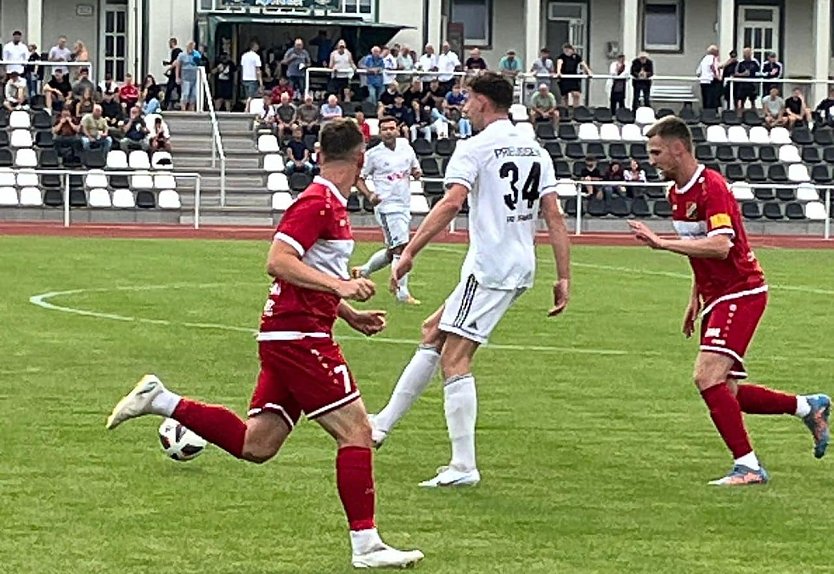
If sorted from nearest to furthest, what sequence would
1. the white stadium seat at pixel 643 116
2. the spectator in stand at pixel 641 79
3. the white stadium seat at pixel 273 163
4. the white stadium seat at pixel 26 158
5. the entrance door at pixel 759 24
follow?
the white stadium seat at pixel 26 158 < the white stadium seat at pixel 273 163 < the white stadium seat at pixel 643 116 < the spectator in stand at pixel 641 79 < the entrance door at pixel 759 24

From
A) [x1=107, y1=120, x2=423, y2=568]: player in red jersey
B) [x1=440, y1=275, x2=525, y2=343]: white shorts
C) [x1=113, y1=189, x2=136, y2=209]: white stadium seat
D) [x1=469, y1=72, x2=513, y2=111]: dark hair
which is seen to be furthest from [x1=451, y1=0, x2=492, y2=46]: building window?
[x1=107, y1=120, x2=423, y2=568]: player in red jersey

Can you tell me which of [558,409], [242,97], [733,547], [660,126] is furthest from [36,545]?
[242,97]

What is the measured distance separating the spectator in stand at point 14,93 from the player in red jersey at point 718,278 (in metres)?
34.5

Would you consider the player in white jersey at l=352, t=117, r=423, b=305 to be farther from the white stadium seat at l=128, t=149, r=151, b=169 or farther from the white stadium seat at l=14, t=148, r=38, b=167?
the white stadium seat at l=14, t=148, r=38, b=167

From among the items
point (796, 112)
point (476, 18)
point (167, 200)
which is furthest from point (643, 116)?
point (167, 200)

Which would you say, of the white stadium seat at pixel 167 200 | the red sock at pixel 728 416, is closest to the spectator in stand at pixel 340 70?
the white stadium seat at pixel 167 200

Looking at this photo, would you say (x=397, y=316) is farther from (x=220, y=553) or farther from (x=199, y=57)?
(x=199, y=57)

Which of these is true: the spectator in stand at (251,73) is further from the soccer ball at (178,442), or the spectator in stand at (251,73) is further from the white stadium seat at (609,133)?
the soccer ball at (178,442)

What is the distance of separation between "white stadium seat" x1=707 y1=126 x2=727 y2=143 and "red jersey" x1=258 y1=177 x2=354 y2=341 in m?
39.4

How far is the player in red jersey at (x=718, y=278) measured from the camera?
1067 cm

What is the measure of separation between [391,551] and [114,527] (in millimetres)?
1602

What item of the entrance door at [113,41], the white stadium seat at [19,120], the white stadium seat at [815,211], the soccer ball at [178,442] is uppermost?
the entrance door at [113,41]

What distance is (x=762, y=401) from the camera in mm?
11141

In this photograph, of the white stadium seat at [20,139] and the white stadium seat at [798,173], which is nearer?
the white stadium seat at [20,139]
